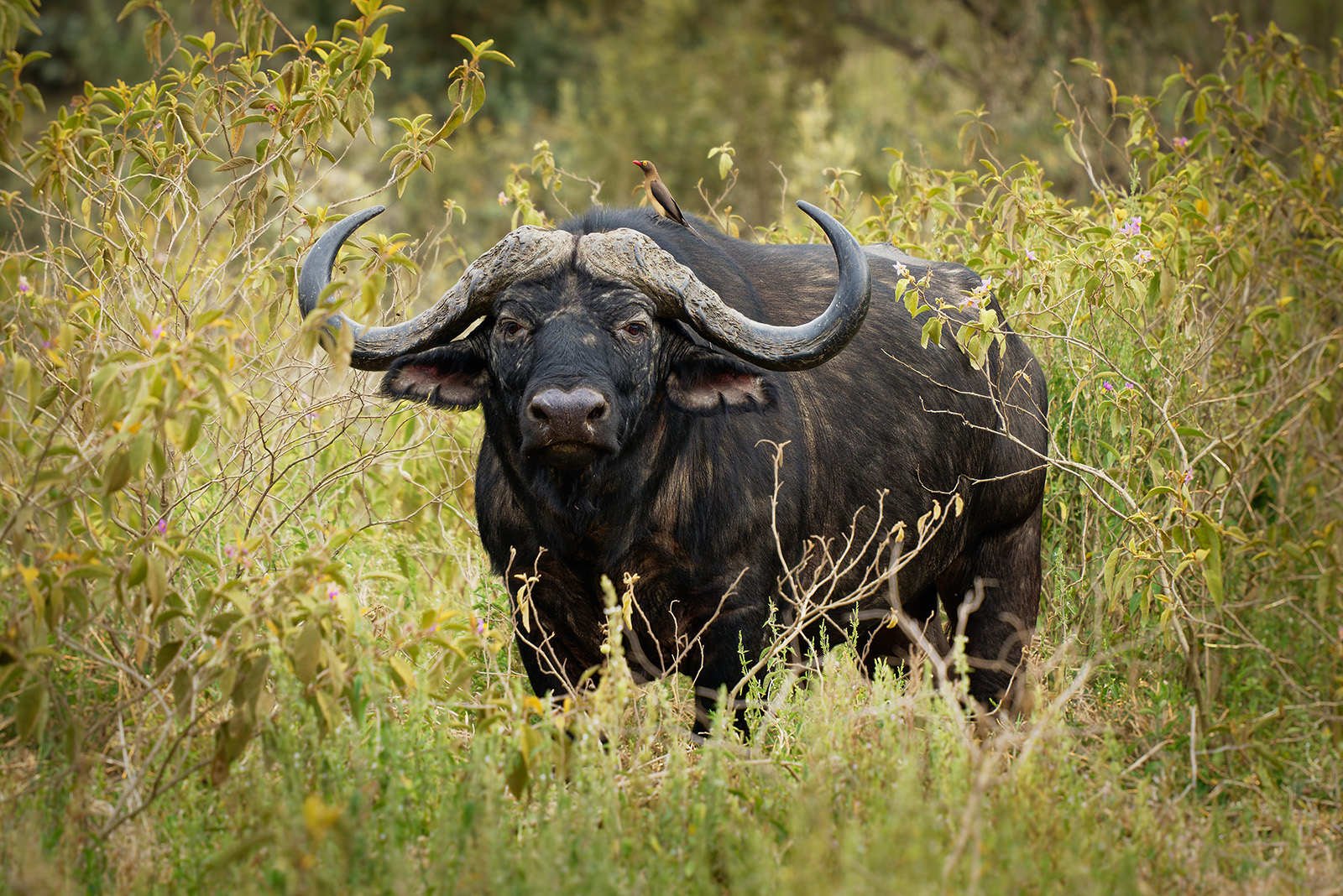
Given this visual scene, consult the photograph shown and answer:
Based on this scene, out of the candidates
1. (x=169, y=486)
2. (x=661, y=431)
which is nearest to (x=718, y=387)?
(x=661, y=431)

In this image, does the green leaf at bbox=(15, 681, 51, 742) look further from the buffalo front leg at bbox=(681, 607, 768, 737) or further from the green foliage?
the buffalo front leg at bbox=(681, 607, 768, 737)

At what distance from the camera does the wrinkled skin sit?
3449 mm

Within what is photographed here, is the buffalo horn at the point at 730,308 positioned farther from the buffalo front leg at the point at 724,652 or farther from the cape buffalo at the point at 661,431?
the buffalo front leg at the point at 724,652

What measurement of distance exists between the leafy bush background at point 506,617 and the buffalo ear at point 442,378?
32 centimetres

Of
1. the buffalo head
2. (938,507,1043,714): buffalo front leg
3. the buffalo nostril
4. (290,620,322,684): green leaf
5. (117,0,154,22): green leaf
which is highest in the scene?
(117,0,154,22): green leaf

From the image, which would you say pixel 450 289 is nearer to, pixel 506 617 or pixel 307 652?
pixel 506 617

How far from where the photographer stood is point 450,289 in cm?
365

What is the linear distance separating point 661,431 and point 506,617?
1.06m

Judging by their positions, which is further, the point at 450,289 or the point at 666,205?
the point at 666,205

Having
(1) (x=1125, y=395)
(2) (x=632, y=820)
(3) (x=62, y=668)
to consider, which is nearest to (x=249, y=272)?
(3) (x=62, y=668)

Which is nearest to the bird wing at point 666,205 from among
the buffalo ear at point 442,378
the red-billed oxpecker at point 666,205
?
the red-billed oxpecker at point 666,205

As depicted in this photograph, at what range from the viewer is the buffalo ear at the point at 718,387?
3.61 metres

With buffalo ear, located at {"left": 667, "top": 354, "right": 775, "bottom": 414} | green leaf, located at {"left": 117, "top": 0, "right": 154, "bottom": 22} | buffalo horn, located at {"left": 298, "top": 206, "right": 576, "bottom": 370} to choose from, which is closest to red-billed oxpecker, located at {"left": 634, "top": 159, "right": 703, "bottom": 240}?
buffalo horn, located at {"left": 298, "top": 206, "right": 576, "bottom": 370}

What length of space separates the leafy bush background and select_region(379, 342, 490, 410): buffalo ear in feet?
1.05
